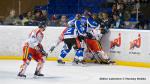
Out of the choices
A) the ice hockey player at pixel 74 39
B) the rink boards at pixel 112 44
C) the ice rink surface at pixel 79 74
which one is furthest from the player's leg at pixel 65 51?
the rink boards at pixel 112 44

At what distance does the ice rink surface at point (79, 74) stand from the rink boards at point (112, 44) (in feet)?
1.32

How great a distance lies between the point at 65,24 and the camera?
51.2ft

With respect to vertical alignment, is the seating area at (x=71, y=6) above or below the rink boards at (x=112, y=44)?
above

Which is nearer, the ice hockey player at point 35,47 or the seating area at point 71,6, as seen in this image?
the ice hockey player at point 35,47

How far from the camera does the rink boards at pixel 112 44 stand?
46.6 ft

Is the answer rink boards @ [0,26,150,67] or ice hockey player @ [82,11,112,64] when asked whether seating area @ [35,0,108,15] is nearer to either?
ice hockey player @ [82,11,112,64]

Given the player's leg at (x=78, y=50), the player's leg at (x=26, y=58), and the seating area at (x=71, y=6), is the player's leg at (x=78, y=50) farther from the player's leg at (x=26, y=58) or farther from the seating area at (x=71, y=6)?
the player's leg at (x=26, y=58)

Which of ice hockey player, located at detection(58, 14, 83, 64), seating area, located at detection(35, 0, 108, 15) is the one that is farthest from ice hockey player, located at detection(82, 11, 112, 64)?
seating area, located at detection(35, 0, 108, 15)

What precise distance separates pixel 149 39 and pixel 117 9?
6.19 ft

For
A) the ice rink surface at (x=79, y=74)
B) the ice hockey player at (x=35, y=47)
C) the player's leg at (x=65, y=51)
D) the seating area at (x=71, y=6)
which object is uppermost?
the seating area at (x=71, y=6)

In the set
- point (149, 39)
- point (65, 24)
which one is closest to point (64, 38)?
point (65, 24)

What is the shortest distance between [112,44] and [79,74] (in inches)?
92.6

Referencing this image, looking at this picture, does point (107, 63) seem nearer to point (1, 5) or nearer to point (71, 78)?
point (71, 78)

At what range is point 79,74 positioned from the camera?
1273 cm
